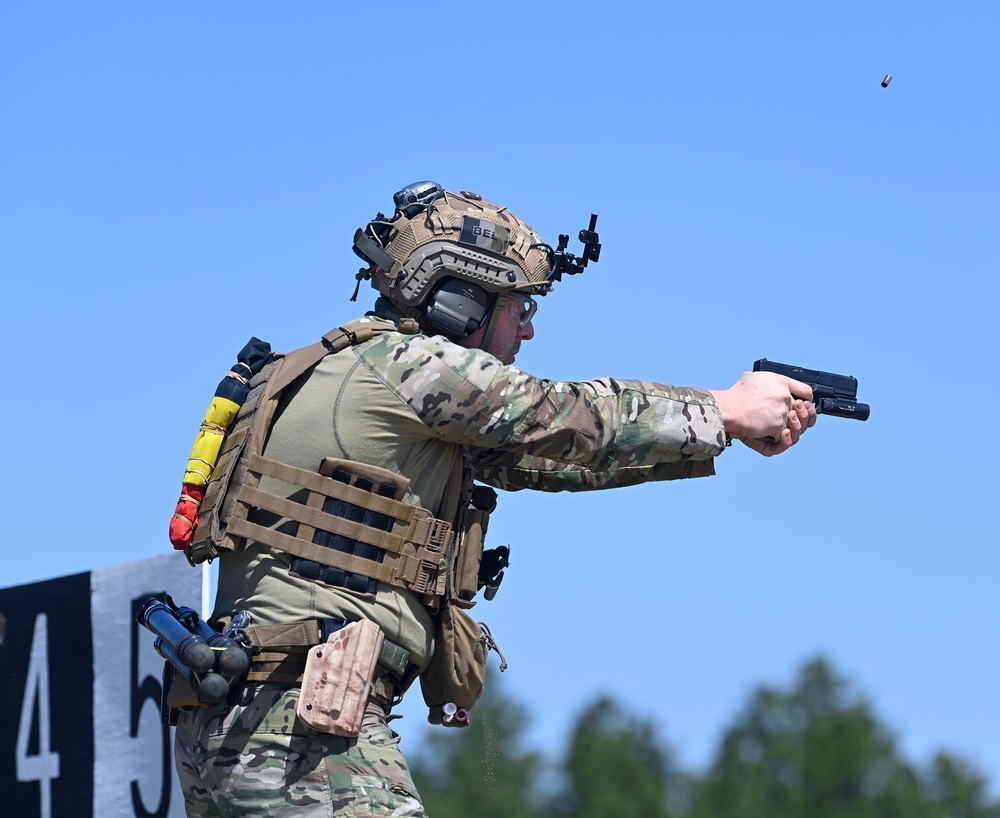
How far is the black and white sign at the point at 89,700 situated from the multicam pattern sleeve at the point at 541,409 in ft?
17.4

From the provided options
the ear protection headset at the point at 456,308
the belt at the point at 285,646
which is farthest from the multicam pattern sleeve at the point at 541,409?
the belt at the point at 285,646

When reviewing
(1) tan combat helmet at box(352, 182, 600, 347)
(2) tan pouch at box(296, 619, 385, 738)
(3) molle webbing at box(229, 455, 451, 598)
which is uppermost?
(1) tan combat helmet at box(352, 182, 600, 347)

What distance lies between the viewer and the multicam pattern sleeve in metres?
7.06

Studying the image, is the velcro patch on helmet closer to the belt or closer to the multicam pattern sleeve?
the multicam pattern sleeve

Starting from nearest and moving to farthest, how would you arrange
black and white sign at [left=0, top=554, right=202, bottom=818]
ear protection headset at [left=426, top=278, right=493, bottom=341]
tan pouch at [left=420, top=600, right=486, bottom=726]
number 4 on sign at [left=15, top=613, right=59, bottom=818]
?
tan pouch at [left=420, top=600, right=486, bottom=726]
ear protection headset at [left=426, top=278, right=493, bottom=341]
black and white sign at [left=0, top=554, right=202, bottom=818]
number 4 on sign at [left=15, top=613, right=59, bottom=818]

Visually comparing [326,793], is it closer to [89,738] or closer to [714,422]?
[714,422]

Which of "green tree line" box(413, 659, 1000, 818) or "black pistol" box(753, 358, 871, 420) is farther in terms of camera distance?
"green tree line" box(413, 659, 1000, 818)

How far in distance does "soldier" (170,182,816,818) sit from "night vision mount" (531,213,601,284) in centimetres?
22

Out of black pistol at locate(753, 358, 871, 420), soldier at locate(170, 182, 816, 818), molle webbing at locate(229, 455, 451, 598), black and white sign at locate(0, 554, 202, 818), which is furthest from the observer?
black and white sign at locate(0, 554, 202, 818)

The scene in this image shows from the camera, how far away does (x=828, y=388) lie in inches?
324

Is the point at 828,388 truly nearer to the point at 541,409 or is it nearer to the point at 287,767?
the point at 541,409

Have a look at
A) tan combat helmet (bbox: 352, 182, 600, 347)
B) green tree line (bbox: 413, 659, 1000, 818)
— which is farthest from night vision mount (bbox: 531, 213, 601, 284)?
green tree line (bbox: 413, 659, 1000, 818)

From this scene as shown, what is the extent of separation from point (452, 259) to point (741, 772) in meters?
72.0

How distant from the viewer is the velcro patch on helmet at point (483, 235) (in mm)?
7555
